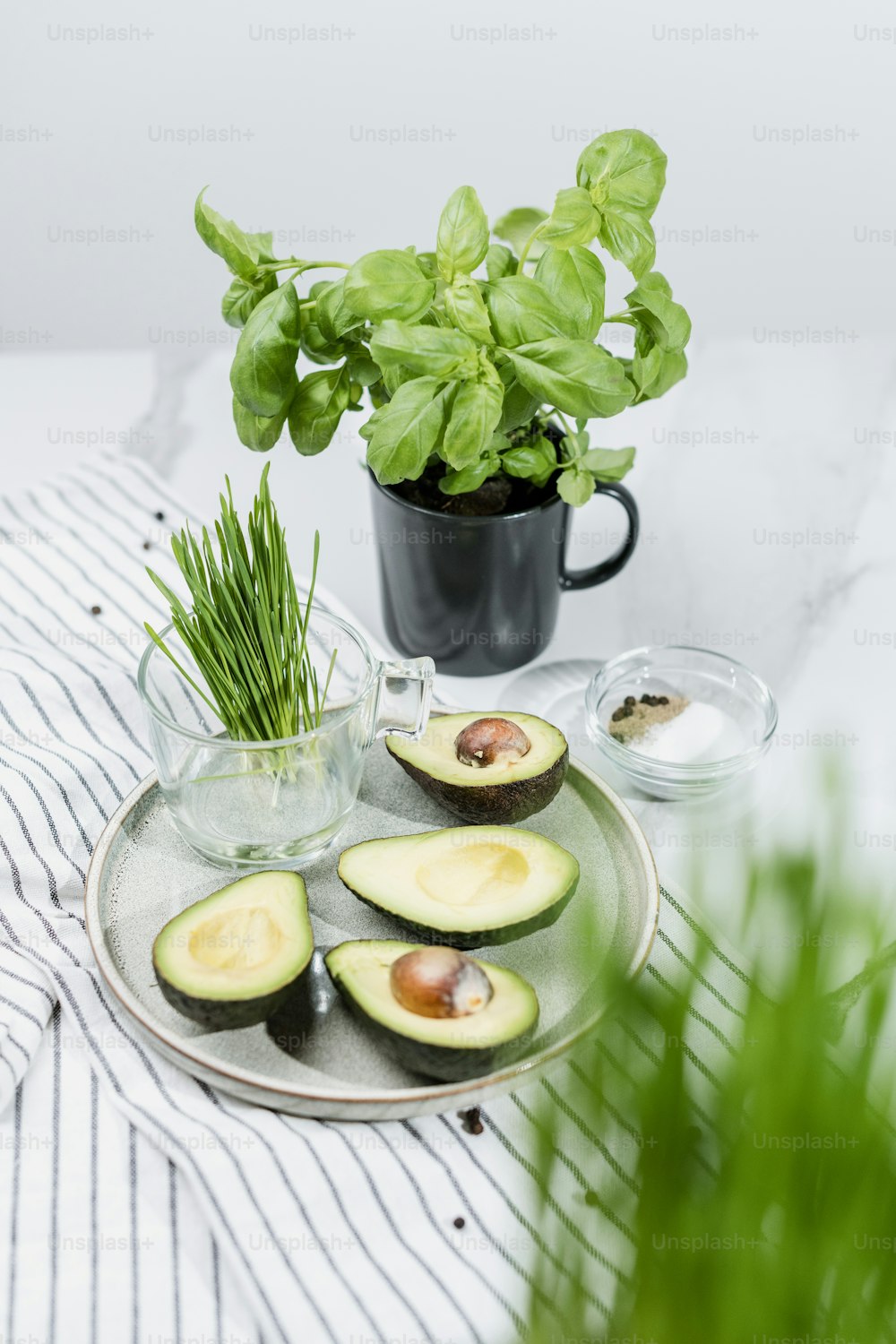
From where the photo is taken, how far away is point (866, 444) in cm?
107

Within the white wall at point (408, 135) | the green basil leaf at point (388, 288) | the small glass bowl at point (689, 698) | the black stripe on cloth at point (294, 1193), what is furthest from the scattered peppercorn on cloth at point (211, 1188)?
the white wall at point (408, 135)

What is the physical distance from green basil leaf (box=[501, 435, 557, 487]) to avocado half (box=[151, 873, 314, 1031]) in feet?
0.94

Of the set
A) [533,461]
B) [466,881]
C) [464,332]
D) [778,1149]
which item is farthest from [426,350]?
[778,1149]

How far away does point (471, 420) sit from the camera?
2.11 ft

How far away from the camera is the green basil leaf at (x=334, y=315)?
0.68 metres

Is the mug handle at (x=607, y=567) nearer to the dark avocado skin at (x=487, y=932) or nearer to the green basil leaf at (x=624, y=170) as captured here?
the green basil leaf at (x=624, y=170)

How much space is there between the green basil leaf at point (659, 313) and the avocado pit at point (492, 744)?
0.23m

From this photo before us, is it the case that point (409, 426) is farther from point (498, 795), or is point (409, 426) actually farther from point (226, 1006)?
point (226, 1006)

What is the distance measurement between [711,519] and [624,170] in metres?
0.38

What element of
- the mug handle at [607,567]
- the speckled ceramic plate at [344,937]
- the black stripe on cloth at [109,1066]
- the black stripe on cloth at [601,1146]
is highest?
the black stripe on cloth at [601,1146]

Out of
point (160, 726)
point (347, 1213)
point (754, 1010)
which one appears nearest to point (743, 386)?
point (160, 726)

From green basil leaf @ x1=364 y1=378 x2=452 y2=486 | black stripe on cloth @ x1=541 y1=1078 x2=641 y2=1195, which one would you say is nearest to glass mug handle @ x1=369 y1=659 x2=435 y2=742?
green basil leaf @ x1=364 y1=378 x2=452 y2=486

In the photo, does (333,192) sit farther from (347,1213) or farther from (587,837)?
(347,1213)

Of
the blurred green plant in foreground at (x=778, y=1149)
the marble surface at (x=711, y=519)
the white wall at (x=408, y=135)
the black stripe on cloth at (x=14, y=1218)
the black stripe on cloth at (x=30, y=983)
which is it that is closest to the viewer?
the blurred green plant in foreground at (x=778, y=1149)
